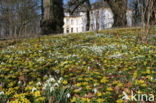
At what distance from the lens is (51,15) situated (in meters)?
14.9

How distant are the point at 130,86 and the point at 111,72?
87cm

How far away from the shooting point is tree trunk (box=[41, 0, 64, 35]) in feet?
48.6

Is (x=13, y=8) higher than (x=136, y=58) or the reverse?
higher

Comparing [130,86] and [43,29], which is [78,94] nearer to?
[130,86]

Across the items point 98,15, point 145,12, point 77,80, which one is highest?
point 98,15

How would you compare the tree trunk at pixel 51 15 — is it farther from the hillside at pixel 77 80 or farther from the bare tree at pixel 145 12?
the hillside at pixel 77 80

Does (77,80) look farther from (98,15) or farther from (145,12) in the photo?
(98,15)

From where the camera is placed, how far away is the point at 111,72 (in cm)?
385

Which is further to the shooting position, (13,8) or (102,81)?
(13,8)

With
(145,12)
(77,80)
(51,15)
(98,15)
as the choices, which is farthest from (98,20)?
(77,80)

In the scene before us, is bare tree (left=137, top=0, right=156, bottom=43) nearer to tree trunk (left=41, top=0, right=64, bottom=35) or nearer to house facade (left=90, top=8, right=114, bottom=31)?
house facade (left=90, top=8, right=114, bottom=31)

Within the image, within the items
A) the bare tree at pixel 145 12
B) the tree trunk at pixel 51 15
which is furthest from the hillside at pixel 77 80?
the tree trunk at pixel 51 15

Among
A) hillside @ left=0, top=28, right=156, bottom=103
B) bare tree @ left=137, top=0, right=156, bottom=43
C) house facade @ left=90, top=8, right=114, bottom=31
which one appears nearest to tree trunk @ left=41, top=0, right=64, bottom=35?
house facade @ left=90, top=8, right=114, bottom=31

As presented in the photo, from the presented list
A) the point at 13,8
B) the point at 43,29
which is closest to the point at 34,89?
the point at 43,29
